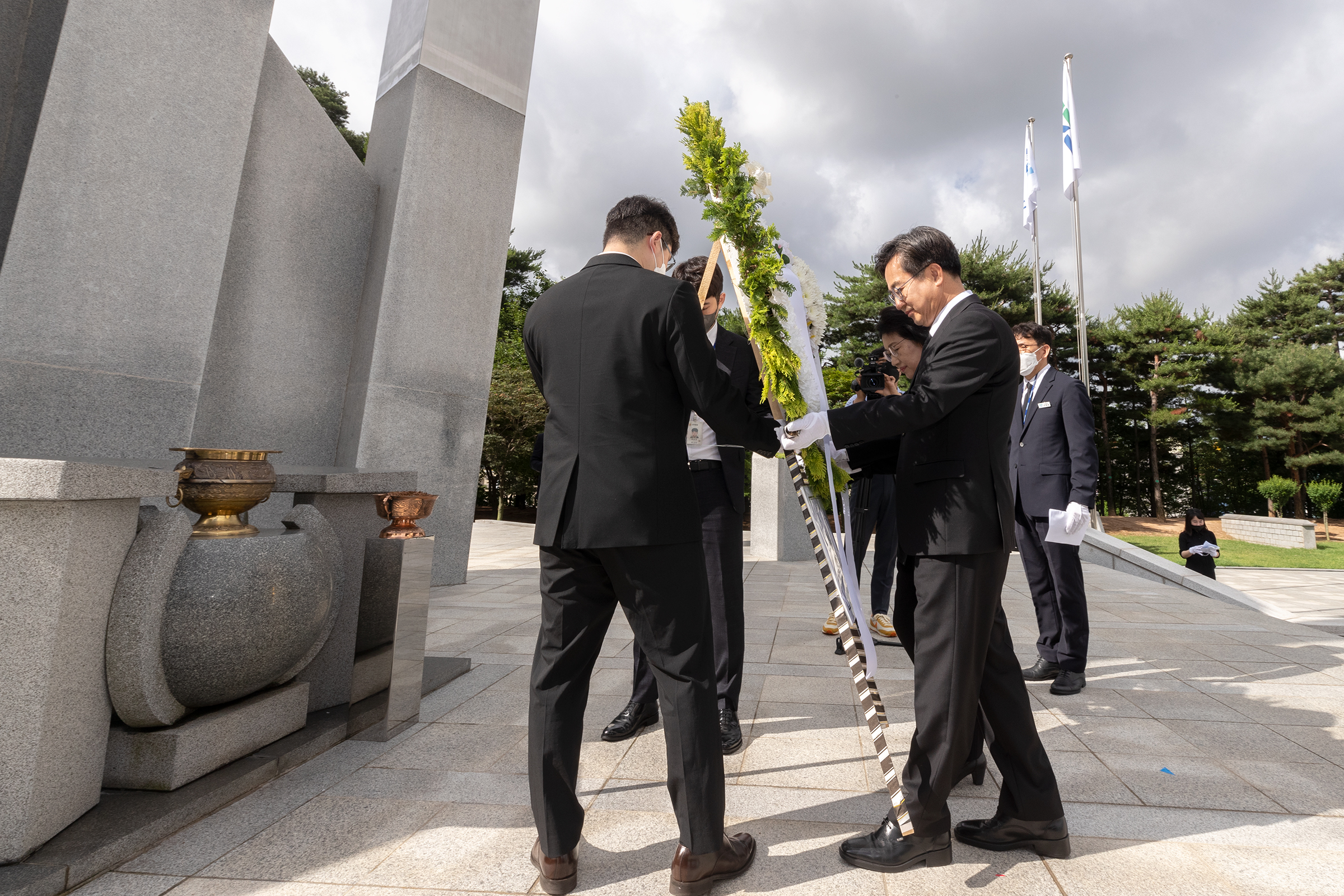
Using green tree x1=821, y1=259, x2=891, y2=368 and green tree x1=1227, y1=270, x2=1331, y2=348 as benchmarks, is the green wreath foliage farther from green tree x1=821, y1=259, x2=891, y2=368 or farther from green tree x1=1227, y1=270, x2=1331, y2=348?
green tree x1=1227, y1=270, x2=1331, y2=348

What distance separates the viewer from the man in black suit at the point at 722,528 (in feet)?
11.3

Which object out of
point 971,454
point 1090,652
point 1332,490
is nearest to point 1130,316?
point 1332,490

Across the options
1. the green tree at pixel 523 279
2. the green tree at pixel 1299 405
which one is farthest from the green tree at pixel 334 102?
the green tree at pixel 1299 405

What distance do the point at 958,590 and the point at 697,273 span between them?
2.10 metres

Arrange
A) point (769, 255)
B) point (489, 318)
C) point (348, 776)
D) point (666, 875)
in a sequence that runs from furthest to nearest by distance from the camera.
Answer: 1. point (489, 318)
2. point (348, 776)
3. point (769, 255)
4. point (666, 875)

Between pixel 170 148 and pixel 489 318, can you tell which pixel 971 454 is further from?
pixel 489 318

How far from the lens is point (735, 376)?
3.43 meters

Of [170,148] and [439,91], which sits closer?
[170,148]

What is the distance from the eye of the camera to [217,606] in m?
2.77

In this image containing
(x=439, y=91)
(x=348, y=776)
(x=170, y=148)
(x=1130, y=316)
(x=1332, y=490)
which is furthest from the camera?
(x=1130, y=316)

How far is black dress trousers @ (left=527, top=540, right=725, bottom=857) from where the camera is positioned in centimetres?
209

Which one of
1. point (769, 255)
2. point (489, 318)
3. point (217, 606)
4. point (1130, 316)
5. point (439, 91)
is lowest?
point (217, 606)

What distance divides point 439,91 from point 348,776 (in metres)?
7.52

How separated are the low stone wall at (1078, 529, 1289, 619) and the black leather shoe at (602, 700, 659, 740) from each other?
5.55m
